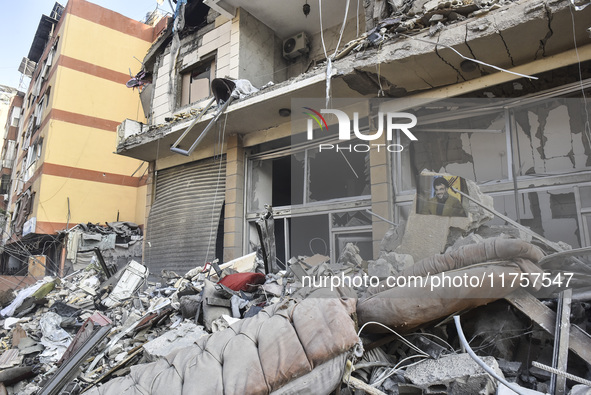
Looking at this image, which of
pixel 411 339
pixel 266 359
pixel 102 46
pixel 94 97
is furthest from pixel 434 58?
pixel 102 46

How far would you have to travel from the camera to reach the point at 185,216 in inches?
344

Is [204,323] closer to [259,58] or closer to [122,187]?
[259,58]

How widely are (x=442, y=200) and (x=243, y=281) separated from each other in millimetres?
2916

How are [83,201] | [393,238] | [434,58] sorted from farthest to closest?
[83,201]
[393,238]
[434,58]

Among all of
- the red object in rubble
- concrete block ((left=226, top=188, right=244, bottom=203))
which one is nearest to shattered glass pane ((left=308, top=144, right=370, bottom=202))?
concrete block ((left=226, top=188, right=244, bottom=203))

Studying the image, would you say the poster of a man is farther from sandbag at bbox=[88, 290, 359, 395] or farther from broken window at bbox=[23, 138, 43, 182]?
broken window at bbox=[23, 138, 43, 182]

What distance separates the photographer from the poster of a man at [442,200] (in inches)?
176

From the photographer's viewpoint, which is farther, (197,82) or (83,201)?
(83,201)

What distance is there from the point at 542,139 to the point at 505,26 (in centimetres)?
171

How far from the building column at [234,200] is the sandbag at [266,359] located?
4.77 meters

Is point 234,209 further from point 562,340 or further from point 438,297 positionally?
point 562,340

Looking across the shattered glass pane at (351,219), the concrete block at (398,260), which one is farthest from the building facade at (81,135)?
the concrete block at (398,260)

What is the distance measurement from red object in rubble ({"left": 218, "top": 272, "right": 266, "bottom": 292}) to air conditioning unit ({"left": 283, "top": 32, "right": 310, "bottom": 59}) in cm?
575

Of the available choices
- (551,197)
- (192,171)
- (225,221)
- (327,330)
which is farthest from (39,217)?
(551,197)
